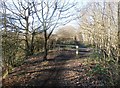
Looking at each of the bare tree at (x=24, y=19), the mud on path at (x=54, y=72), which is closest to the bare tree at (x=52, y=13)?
the bare tree at (x=24, y=19)

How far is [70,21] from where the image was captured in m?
2.87

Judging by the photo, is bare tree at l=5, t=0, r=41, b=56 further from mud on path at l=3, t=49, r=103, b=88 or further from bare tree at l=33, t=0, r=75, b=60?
mud on path at l=3, t=49, r=103, b=88

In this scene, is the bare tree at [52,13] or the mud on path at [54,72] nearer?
the mud on path at [54,72]

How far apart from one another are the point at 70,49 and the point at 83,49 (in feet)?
0.62

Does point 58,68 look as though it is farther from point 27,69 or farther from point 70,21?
point 70,21

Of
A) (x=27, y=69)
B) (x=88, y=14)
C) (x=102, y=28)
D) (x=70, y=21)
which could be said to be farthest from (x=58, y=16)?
(x=27, y=69)

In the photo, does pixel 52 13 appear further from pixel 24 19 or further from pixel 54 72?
pixel 54 72

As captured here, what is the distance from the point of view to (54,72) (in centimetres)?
285

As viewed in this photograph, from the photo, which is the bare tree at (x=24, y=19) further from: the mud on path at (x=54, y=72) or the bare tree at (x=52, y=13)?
the mud on path at (x=54, y=72)

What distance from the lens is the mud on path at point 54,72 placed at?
109 inches

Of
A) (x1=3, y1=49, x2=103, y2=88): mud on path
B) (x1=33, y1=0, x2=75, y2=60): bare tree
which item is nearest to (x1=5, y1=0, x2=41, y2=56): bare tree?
(x1=33, y1=0, x2=75, y2=60): bare tree

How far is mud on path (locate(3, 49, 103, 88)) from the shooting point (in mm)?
2775

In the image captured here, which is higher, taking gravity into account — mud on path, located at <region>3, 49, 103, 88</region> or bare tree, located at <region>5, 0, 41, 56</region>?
bare tree, located at <region>5, 0, 41, 56</region>

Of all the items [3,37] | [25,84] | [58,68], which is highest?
[3,37]
